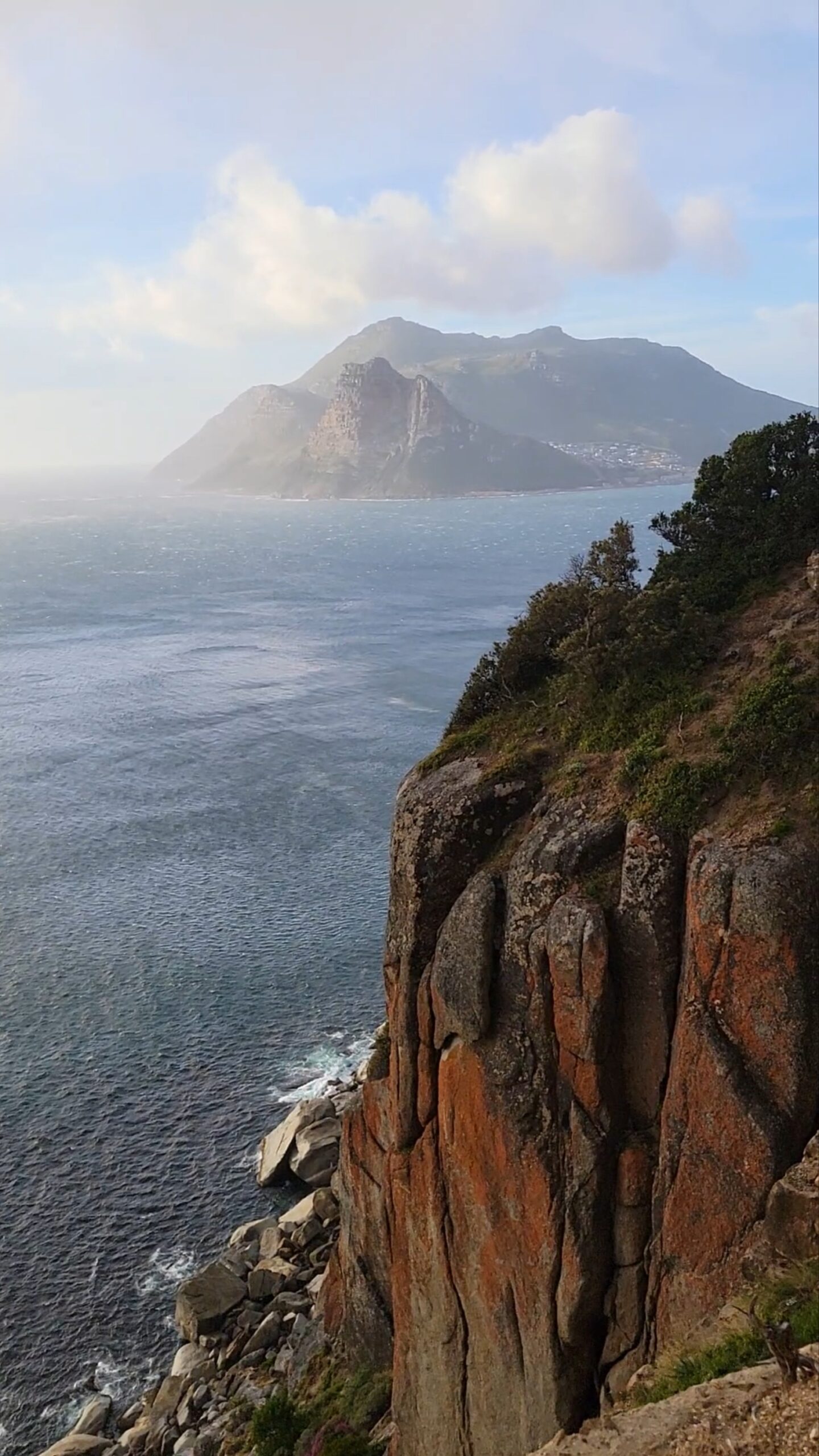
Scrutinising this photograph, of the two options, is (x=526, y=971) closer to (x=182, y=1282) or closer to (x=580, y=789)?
(x=580, y=789)

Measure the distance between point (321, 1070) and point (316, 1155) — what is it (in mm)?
9991

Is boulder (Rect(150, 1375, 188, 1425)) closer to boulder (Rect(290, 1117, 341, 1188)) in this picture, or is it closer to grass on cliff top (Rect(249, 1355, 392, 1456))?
grass on cliff top (Rect(249, 1355, 392, 1456))

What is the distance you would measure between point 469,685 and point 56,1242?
3571 cm

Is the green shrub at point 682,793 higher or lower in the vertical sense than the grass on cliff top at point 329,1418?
higher

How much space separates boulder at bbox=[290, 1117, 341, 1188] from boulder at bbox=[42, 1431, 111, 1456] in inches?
571

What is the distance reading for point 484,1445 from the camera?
23.7 metres

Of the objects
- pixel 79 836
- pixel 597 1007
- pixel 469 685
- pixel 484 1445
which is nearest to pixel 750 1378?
pixel 597 1007

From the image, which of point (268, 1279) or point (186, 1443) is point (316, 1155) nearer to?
point (268, 1279)

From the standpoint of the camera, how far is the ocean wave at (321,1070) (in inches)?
2290

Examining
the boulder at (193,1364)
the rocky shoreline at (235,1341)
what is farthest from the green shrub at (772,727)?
the boulder at (193,1364)

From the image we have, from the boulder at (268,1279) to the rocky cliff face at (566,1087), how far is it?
1534cm

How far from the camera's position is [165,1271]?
1844 inches

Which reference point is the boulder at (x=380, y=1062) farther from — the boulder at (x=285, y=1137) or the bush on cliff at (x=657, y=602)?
the boulder at (x=285, y=1137)

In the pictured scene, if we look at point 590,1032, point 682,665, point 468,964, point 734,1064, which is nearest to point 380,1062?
point 468,964
